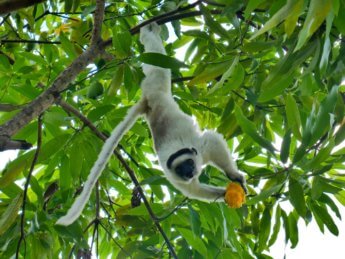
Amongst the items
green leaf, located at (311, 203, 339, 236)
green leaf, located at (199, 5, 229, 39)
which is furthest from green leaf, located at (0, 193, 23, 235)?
green leaf, located at (311, 203, 339, 236)

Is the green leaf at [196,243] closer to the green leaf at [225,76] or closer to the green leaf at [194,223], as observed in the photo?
the green leaf at [194,223]

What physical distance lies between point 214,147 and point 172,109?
14.4 inches

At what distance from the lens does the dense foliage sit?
2289 millimetres

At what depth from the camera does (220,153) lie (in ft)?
10.3

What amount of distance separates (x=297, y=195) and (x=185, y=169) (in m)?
0.83

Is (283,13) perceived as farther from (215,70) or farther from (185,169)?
(185,169)

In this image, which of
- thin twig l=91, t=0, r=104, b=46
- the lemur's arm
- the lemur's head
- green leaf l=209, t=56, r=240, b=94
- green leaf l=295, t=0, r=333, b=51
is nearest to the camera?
green leaf l=295, t=0, r=333, b=51

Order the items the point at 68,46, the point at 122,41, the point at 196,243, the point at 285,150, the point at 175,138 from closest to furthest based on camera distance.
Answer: the point at 285,150 → the point at 122,41 → the point at 196,243 → the point at 68,46 → the point at 175,138

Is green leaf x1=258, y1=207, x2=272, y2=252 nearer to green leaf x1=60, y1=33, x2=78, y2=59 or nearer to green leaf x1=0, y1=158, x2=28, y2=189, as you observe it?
green leaf x1=0, y1=158, x2=28, y2=189

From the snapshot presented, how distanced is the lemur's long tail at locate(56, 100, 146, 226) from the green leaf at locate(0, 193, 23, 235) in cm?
39

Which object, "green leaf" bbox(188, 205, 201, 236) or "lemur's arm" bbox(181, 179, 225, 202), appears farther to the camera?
"lemur's arm" bbox(181, 179, 225, 202)

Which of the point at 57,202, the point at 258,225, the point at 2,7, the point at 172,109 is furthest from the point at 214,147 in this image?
the point at 2,7

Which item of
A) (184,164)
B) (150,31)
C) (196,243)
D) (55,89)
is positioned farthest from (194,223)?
(150,31)

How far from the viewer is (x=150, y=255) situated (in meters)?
2.85
